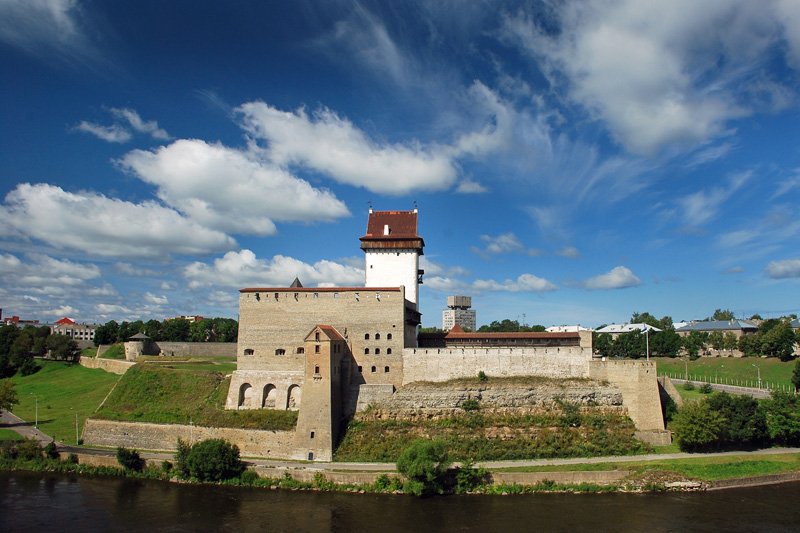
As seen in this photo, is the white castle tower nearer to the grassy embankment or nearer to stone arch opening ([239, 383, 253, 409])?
stone arch opening ([239, 383, 253, 409])

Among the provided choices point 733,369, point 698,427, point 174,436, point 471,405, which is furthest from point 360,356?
point 733,369

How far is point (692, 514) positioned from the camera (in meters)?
24.0

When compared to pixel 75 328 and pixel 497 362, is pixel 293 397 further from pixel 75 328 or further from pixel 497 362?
pixel 75 328

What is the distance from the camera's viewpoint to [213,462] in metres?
28.6

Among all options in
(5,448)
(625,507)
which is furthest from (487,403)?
(5,448)

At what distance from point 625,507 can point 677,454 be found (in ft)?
25.7

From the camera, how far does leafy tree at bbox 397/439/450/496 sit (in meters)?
26.3

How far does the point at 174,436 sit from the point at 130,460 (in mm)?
3117

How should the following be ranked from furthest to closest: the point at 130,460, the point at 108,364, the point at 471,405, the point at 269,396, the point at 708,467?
the point at 108,364 < the point at 269,396 < the point at 471,405 < the point at 130,460 < the point at 708,467

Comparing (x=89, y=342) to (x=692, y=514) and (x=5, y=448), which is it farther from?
(x=692, y=514)

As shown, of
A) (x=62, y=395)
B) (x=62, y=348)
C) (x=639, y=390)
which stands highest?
(x=62, y=348)

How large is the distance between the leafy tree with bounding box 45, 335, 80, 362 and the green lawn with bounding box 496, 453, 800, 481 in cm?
5800

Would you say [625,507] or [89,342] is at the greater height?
[89,342]

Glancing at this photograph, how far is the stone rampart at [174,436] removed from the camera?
31.6 metres
